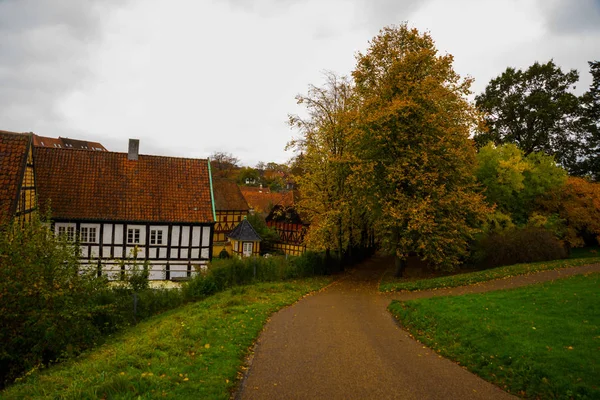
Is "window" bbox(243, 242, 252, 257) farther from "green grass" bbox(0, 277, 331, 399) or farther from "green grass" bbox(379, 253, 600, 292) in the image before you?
"green grass" bbox(0, 277, 331, 399)

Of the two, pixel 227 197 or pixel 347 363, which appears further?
pixel 227 197

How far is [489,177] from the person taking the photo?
2605cm

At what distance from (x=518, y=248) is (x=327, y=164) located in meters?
11.2

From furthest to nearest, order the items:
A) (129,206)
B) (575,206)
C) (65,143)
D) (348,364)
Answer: (65,143) → (129,206) → (575,206) → (348,364)

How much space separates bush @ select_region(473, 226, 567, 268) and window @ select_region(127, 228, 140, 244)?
20627 millimetres

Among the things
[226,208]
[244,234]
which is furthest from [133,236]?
[226,208]

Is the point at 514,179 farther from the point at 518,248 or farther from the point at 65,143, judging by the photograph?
the point at 65,143

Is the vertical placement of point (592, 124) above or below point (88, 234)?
above

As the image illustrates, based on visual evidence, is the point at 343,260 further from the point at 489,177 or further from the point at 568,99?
the point at 568,99

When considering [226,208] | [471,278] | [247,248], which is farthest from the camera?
[226,208]

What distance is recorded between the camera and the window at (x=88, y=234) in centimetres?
2609

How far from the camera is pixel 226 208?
47875 millimetres

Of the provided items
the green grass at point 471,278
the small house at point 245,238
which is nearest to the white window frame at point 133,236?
the small house at point 245,238

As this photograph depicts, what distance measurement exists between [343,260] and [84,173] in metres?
18.0
